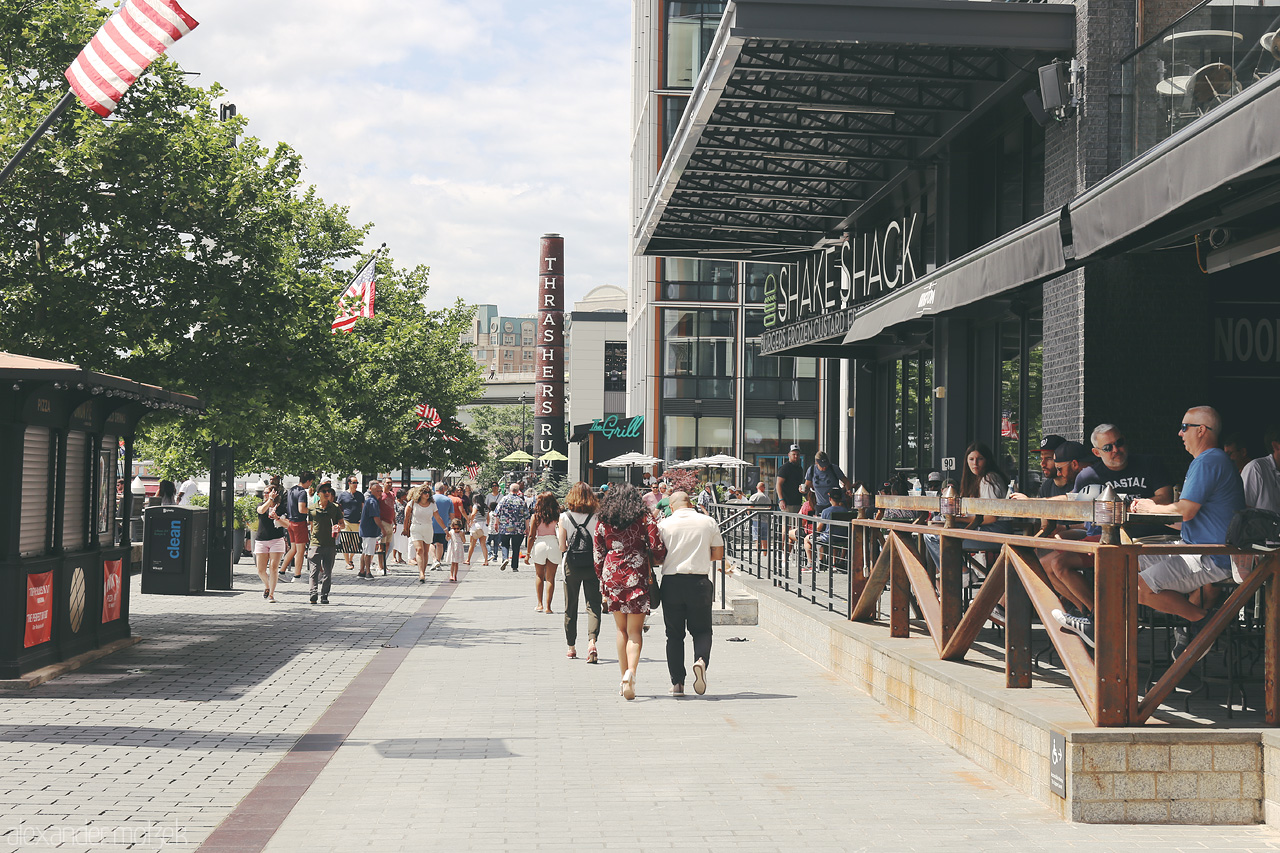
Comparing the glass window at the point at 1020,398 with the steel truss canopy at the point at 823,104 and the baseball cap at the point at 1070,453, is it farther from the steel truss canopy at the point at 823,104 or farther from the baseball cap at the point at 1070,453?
the baseball cap at the point at 1070,453

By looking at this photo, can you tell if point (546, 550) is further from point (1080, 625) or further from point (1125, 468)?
point (1080, 625)

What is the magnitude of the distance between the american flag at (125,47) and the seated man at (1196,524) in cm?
813

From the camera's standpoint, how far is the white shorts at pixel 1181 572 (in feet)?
20.9

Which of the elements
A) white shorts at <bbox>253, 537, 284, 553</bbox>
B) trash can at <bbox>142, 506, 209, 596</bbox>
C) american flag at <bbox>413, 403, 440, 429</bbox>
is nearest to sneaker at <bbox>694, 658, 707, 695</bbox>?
white shorts at <bbox>253, 537, 284, 553</bbox>

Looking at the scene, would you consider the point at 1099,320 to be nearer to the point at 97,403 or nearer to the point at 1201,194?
the point at 1201,194

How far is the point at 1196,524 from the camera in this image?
6.37 m

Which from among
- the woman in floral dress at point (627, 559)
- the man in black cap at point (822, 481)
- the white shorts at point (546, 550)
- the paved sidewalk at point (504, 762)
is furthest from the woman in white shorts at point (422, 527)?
the woman in floral dress at point (627, 559)

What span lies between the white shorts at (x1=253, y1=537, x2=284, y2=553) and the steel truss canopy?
23.2 ft

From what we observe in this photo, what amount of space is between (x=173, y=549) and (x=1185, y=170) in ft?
52.1

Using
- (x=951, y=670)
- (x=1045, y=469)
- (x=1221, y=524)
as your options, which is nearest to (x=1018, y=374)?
(x=1045, y=469)

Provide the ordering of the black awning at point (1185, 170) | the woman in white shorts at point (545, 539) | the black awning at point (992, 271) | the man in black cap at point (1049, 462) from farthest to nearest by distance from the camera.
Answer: the woman in white shorts at point (545, 539) < the man in black cap at point (1049, 462) < the black awning at point (992, 271) < the black awning at point (1185, 170)

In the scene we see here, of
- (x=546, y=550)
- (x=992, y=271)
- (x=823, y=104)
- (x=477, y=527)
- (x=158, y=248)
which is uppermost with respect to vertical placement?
(x=823, y=104)

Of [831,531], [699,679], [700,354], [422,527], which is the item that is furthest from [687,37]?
[699,679]

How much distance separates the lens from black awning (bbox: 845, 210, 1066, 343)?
7.57 metres
